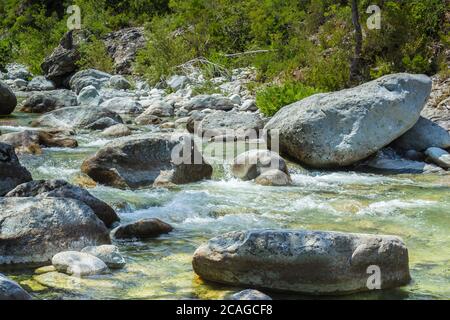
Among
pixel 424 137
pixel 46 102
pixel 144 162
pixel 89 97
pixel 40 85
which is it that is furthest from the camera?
pixel 40 85

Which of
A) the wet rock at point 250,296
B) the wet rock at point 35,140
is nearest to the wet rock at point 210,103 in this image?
the wet rock at point 35,140

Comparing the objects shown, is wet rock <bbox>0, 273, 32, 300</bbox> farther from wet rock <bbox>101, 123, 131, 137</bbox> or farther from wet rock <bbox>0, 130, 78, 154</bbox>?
wet rock <bbox>101, 123, 131, 137</bbox>

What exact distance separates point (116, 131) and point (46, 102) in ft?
16.5

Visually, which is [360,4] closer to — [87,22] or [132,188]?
[132,188]

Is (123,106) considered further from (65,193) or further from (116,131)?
(65,193)

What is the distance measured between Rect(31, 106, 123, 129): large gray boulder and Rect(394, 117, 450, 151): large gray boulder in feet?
20.8

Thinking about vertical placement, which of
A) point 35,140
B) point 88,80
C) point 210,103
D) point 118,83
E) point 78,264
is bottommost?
point 78,264

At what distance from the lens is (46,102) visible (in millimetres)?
16844

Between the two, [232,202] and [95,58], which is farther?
[95,58]

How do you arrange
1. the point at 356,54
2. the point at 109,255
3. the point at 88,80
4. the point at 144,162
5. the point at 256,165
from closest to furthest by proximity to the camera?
the point at 109,255 → the point at 144,162 → the point at 256,165 → the point at 356,54 → the point at 88,80

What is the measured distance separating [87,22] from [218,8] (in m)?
10.1

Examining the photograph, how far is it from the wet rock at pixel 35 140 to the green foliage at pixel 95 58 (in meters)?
14.9

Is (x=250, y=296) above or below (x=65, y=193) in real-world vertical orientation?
below

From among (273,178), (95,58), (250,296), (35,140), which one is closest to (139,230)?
(250,296)
